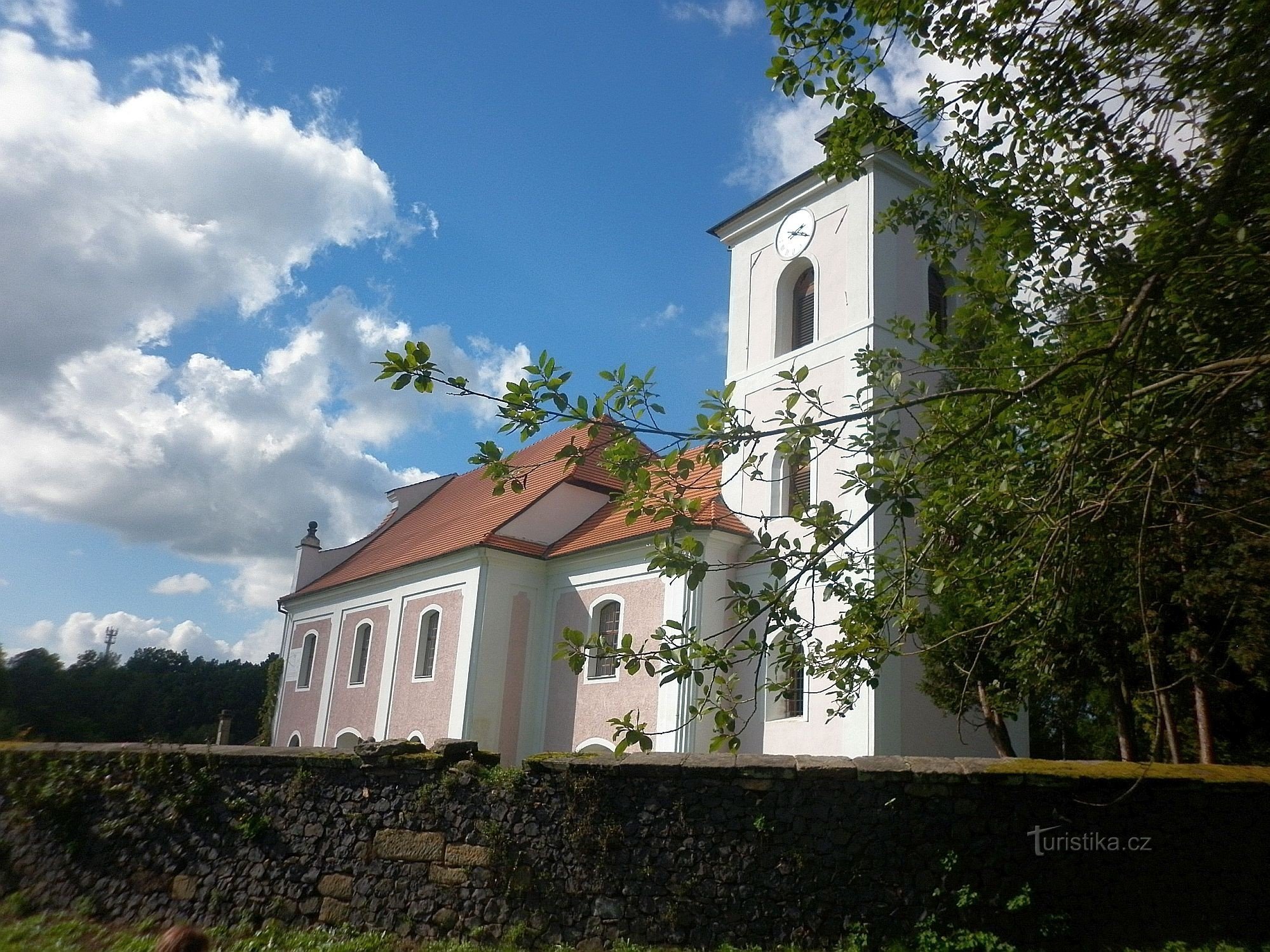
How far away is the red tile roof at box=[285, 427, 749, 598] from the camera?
70.2 ft

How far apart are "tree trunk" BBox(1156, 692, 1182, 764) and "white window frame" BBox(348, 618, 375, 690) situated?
19.5m

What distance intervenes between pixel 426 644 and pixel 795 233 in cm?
1340

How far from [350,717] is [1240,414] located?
2384cm

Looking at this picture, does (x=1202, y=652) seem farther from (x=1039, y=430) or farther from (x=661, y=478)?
(x=661, y=478)

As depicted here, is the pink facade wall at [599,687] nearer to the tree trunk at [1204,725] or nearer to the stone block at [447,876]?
the tree trunk at [1204,725]

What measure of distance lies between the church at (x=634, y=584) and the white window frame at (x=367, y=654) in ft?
0.24

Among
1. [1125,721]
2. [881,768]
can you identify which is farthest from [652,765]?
[1125,721]

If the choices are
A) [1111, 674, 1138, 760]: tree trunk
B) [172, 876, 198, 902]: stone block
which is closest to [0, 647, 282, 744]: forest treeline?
[172, 876, 198, 902]: stone block

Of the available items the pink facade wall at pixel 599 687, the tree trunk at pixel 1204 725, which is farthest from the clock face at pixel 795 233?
the tree trunk at pixel 1204 725

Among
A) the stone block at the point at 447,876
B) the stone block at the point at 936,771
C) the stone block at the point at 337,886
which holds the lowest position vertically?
the stone block at the point at 337,886

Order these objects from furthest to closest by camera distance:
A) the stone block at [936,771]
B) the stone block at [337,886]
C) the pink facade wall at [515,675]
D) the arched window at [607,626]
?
the pink facade wall at [515,675] → the arched window at [607,626] → the stone block at [337,886] → the stone block at [936,771]

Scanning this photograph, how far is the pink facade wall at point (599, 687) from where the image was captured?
1995 centimetres

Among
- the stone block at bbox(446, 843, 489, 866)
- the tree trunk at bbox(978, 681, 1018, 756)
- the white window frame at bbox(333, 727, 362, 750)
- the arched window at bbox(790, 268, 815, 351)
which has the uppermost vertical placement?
the arched window at bbox(790, 268, 815, 351)

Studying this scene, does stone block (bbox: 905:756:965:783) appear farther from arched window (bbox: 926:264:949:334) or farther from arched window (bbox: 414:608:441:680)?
arched window (bbox: 414:608:441:680)
